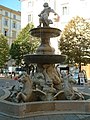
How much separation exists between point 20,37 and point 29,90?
35.3 m

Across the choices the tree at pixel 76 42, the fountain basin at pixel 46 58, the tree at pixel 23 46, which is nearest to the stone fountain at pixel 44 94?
the fountain basin at pixel 46 58

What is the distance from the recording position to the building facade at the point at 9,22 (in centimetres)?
6944

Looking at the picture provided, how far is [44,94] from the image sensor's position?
9266 millimetres

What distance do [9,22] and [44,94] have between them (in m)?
64.6

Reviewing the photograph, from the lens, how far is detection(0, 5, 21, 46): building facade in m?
69.4

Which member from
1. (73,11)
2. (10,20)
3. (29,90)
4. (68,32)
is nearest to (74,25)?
(68,32)

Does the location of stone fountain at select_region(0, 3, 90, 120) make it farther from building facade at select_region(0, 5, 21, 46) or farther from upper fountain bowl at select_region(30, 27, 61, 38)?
building facade at select_region(0, 5, 21, 46)

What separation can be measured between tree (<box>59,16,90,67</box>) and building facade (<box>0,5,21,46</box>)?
1468 inches

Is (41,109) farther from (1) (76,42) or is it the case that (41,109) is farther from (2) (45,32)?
(1) (76,42)

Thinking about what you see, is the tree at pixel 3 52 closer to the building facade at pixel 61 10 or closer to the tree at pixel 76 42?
the building facade at pixel 61 10

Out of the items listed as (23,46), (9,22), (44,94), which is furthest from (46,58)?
(9,22)

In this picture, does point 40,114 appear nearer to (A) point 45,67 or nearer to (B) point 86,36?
(A) point 45,67

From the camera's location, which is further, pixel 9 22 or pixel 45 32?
pixel 9 22

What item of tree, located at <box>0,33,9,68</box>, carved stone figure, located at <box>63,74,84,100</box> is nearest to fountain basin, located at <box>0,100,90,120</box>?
carved stone figure, located at <box>63,74,84,100</box>
